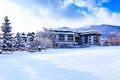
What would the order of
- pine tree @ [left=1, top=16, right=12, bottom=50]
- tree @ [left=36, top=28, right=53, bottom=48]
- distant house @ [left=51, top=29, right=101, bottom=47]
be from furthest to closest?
distant house @ [left=51, top=29, right=101, bottom=47] → tree @ [left=36, top=28, right=53, bottom=48] → pine tree @ [left=1, top=16, right=12, bottom=50]

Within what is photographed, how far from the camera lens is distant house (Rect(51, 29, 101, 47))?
64.4 metres

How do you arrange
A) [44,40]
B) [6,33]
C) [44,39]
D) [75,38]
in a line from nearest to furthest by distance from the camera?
[6,33] < [44,40] < [44,39] < [75,38]

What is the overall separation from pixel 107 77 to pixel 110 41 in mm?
62552

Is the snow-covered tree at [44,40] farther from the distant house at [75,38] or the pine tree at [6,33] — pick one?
the distant house at [75,38]

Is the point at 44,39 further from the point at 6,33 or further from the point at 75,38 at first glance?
the point at 75,38

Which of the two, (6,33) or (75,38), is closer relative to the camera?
(6,33)

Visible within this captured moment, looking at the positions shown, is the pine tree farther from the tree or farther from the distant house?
the distant house

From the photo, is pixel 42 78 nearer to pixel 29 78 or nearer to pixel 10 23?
pixel 29 78

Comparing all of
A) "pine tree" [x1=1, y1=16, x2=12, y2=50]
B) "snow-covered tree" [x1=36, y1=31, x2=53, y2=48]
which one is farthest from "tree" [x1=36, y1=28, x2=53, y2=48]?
"pine tree" [x1=1, y1=16, x2=12, y2=50]

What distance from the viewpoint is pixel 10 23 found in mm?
33969

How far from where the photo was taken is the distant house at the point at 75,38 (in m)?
64.4

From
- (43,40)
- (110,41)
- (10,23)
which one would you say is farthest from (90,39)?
(10,23)

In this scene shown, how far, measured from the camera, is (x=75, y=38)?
70.0m

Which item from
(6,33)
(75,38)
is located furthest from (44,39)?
(75,38)
